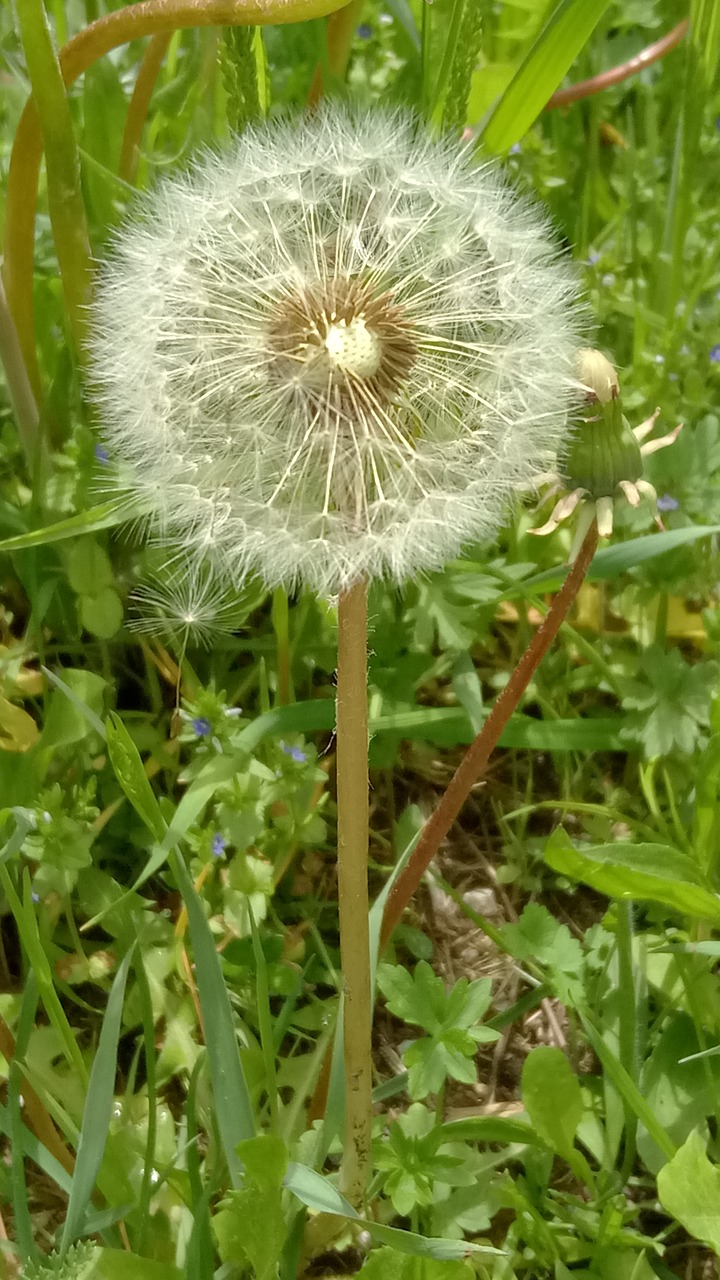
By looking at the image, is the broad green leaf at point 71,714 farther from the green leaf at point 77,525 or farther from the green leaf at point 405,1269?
the green leaf at point 405,1269

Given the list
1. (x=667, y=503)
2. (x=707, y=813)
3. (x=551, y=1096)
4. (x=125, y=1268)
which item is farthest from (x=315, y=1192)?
(x=667, y=503)

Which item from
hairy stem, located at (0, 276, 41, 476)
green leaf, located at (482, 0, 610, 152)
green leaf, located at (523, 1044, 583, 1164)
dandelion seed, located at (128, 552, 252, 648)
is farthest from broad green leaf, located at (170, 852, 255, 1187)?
green leaf, located at (482, 0, 610, 152)

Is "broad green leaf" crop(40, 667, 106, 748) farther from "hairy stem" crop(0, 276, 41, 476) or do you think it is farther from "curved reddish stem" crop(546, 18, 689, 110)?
"curved reddish stem" crop(546, 18, 689, 110)

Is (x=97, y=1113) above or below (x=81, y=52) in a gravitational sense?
below

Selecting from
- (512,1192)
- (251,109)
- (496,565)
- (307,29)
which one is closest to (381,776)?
(496,565)

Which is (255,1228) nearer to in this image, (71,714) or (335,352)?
(71,714)
